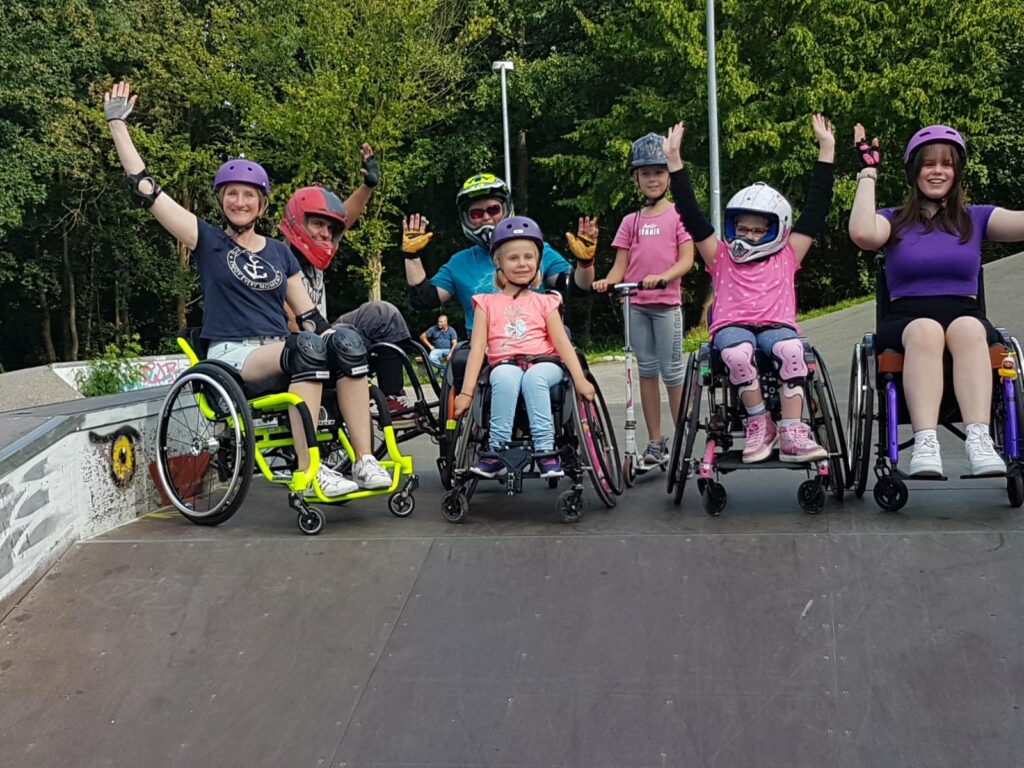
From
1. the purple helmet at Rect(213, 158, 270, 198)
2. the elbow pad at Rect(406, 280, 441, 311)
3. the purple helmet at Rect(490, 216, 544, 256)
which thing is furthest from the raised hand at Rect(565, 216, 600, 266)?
the purple helmet at Rect(213, 158, 270, 198)

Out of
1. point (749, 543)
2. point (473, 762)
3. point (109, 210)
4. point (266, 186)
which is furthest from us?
point (109, 210)

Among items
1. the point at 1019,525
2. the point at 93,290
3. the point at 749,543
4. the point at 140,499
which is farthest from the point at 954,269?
the point at 93,290

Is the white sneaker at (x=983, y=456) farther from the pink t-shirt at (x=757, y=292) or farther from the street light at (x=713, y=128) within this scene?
the street light at (x=713, y=128)

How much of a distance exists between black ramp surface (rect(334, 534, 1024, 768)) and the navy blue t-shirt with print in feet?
5.42

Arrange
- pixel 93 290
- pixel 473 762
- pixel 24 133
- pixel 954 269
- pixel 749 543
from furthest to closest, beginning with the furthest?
pixel 93 290 → pixel 24 133 → pixel 954 269 → pixel 749 543 → pixel 473 762

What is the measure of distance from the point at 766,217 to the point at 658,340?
1191 millimetres

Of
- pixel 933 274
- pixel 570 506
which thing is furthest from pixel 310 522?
pixel 933 274

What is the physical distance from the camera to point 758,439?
4.09m

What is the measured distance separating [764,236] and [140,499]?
3.35 m

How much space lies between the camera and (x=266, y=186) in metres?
4.78

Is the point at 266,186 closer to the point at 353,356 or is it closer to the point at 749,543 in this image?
the point at 353,356

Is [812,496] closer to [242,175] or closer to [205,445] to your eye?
[205,445]

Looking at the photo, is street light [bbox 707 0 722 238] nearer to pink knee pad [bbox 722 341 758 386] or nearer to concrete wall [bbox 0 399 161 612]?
pink knee pad [bbox 722 341 758 386]

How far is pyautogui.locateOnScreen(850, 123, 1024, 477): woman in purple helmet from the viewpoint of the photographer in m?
3.85
